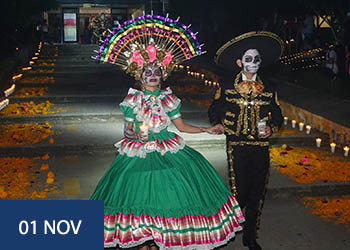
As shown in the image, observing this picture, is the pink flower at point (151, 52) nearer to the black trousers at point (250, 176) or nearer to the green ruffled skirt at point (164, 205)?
the green ruffled skirt at point (164, 205)

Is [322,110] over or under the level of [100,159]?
over

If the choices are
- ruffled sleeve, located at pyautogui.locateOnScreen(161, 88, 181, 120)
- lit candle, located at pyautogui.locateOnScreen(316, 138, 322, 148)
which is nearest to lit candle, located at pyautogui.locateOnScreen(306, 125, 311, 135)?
lit candle, located at pyautogui.locateOnScreen(316, 138, 322, 148)

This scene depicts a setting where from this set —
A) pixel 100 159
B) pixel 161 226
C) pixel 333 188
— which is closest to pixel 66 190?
pixel 100 159

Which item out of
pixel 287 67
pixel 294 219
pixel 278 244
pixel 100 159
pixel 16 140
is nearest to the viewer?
pixel 278 244

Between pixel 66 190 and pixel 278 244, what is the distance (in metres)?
3.33

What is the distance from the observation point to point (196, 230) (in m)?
4.77

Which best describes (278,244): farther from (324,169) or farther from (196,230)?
(324,169)

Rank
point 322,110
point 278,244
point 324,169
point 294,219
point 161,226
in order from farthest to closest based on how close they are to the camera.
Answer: point 322,110 → point 324,169 → point 294,219 → point 278,244 → point 161,226

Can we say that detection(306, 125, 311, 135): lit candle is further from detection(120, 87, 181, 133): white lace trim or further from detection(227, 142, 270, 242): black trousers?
detection(120, 87, 181, 133): white lace trim

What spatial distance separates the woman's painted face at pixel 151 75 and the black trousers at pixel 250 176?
1.12 metres

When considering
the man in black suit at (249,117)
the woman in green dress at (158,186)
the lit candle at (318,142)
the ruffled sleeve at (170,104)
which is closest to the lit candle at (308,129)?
the lit candle at (318,142)

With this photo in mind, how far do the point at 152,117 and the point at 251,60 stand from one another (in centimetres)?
124

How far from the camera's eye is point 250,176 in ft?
18.3

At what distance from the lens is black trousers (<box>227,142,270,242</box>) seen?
18.1 ft
